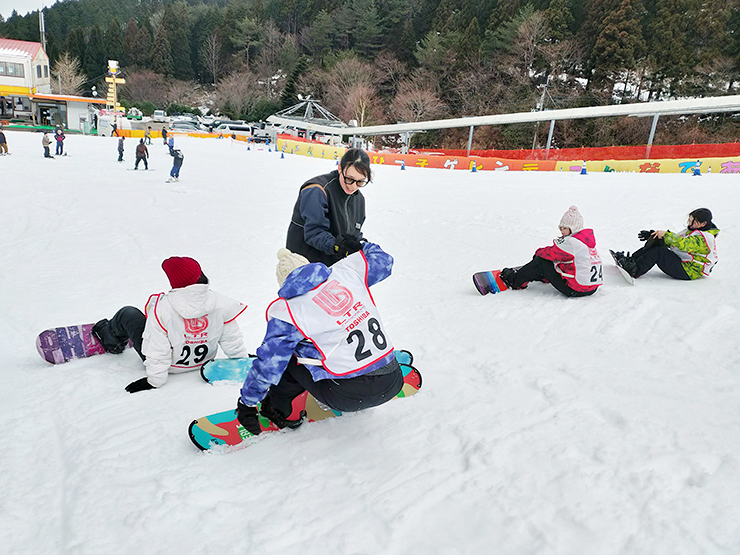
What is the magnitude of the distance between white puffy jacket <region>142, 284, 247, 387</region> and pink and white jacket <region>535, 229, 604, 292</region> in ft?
9.70

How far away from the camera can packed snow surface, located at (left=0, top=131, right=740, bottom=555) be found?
68.1 inches

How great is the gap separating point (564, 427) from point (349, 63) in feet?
169

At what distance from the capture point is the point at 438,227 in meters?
8.46

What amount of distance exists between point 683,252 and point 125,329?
5.08 metres

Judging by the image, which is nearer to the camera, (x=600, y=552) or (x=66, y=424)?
(x=600, y=552)

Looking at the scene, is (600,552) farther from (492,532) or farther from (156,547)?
(156,547)

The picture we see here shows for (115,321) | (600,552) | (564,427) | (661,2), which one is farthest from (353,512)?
(661,2)

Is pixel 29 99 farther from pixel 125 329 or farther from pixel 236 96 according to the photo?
pixel 125 329

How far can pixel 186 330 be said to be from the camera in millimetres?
2965

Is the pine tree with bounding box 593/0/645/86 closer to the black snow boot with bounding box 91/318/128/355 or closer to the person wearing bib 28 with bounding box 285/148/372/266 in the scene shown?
the person wearing bib 28 with bounding box 285/148/372/266

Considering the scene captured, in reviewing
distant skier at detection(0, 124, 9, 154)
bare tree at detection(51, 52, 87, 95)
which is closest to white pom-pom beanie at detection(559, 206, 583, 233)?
distant skier at detection(0, 124, 9, 154)

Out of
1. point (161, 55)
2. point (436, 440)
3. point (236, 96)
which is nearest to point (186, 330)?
point (436, 440)

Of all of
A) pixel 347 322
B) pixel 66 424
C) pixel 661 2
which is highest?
pixel 661 2

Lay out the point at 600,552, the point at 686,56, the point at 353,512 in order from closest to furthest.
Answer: the point at 600,552
the point at 353,512
the point at 686,56
